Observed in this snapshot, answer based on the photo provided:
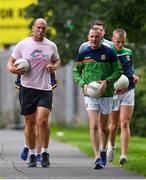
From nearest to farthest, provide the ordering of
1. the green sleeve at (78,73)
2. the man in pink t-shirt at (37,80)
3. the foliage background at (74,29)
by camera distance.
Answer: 1. the green sleeve at (78,73)
2. the man in pink t-shirt at (37,80)
3. the foliage background at (74,29)

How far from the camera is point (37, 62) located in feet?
49.5

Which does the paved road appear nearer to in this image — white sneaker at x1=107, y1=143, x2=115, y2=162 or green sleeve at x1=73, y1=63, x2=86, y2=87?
white sneaker at x1=107, y1=143, x2=115, y2=162

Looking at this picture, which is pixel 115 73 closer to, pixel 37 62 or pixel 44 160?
pixel 37 62

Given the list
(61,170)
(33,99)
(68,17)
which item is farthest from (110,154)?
(68,17)

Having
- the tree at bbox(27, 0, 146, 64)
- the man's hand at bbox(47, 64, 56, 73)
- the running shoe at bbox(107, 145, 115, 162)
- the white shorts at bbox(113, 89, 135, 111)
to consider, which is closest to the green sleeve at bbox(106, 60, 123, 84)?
the man's hand at bbox(47, 64, 56, 73)

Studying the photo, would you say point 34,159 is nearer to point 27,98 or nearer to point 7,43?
point 27,98

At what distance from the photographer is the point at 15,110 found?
40.8m

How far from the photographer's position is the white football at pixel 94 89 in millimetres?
14586

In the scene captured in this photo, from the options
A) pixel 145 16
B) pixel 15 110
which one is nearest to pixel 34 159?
pixel 145 16

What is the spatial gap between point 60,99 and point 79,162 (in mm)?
25472

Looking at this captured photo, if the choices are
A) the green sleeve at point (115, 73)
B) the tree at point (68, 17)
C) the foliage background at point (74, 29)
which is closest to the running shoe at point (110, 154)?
the green sleeve at point (115, 73)

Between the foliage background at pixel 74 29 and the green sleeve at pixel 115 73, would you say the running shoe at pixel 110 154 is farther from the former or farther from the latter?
the foliage background at pixel 74 29

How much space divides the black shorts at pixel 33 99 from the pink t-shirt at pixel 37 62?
0.07 m

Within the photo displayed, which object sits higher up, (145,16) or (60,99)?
(145,16)
